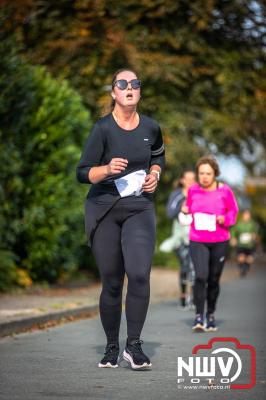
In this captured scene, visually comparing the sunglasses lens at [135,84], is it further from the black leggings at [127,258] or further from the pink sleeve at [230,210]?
the pink sleeve at [230,210]

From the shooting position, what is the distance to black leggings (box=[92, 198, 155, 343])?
7.57 metres

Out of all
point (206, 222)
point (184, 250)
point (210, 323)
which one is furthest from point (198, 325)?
point (184, 250)

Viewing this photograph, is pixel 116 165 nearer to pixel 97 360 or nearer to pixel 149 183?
pixel 149 183

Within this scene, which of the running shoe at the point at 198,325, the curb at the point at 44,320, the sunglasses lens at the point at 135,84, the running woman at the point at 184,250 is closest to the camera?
the sunglasses lens at the point at 135,84

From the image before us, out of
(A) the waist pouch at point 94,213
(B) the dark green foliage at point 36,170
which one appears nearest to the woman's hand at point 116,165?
(A) the waist pouch at point 94,213

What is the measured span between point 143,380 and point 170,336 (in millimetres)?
3352

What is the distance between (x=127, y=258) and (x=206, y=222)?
145 inches

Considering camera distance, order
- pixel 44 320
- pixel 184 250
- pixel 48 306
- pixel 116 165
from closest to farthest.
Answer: pixel 116 165, pixel 44 320, pixel 48 306, pixel 184 250

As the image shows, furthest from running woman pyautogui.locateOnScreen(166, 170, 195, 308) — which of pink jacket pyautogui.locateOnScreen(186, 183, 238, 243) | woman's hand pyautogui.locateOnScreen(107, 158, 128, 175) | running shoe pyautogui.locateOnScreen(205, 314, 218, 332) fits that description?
woman's hand pyautogui.locateOnScreen(107, 158, 128, 175)

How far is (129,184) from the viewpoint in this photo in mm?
7613

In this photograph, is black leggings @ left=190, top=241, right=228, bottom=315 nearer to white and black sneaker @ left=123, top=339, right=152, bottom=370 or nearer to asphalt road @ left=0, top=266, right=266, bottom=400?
asphalt road @ left=0, top=266, right=266, bottom=400

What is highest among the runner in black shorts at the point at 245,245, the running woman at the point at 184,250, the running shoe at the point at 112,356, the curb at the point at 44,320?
the running shoe at the point at 112,356

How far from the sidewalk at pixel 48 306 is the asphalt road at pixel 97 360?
8.7 inches

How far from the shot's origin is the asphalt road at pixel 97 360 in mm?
6664
